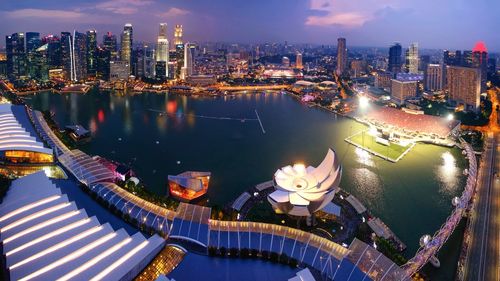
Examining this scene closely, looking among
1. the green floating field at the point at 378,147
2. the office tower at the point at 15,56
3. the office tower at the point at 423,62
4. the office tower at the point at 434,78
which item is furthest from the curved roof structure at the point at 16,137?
the office tower at the point at 423,62

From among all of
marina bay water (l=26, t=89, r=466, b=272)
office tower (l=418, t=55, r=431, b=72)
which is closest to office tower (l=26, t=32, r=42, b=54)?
marina bay water (l=26, t=89, r=466, b=272)

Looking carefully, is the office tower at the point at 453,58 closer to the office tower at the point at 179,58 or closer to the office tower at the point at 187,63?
the office tower at the point at 187,63

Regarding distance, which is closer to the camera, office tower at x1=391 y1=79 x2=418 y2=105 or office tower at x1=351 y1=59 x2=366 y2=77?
office tower at x1=391 y1=79 x2=418 y2=105

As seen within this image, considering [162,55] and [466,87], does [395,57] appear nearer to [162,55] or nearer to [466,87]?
[466,87]

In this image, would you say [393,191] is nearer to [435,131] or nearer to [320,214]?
[320,214]

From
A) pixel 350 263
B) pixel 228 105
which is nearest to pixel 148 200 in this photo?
pixel 350 263

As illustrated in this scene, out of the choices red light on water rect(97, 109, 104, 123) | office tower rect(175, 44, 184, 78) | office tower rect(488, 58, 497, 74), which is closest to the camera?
red light on water rect(97, 109, 104, 123)

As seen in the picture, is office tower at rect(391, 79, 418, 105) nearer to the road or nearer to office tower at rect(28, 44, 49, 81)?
the road
